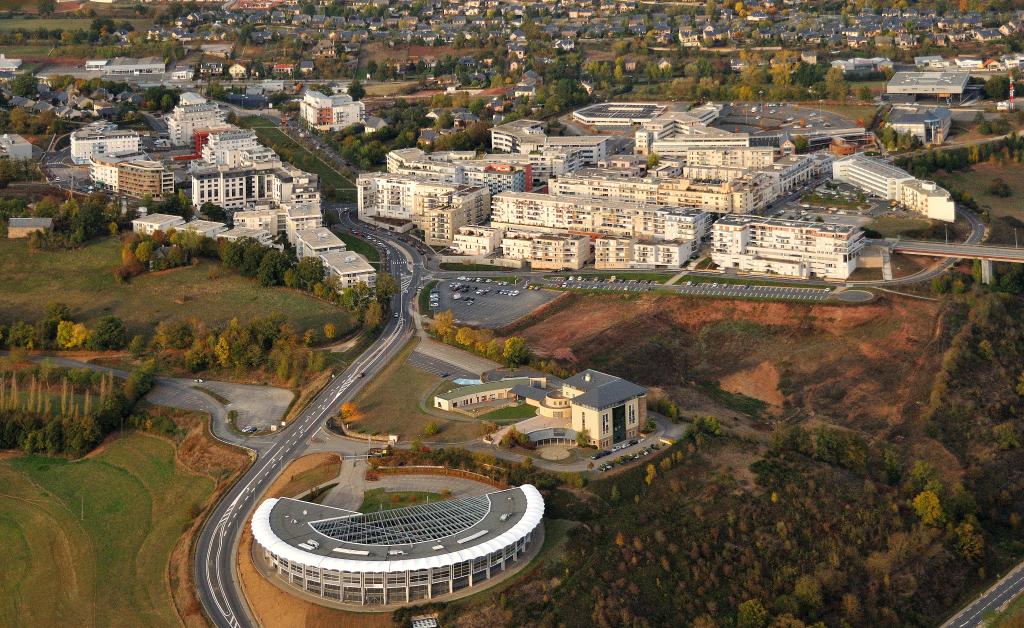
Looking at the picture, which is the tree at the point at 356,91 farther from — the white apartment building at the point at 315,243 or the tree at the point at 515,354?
the tree at the point at 515,354

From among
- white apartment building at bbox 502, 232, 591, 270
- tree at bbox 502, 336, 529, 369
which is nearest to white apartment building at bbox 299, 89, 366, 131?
white apartment building at bbox 502, 232, 591, 270

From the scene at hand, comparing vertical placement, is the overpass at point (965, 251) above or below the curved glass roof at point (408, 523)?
above

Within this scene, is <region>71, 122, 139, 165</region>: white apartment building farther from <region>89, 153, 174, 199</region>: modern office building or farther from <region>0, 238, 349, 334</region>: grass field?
<region>0, 238, 349, 334</region>: grass field

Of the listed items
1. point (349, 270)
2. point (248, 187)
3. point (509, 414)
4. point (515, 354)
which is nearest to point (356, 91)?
point (248, 187)

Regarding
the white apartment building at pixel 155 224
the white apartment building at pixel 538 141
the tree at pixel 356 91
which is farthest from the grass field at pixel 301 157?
the white apartment building at pixel 155 224

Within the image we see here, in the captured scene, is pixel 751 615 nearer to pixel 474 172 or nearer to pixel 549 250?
pixel 549 250

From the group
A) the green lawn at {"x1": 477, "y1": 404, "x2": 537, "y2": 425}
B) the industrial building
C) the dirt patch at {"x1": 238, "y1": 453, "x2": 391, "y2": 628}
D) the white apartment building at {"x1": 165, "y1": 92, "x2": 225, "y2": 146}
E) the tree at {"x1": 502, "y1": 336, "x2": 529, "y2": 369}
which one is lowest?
the dirt patch at {"x1": 238, "y1": 453, "x2": 391, "y2": 628}
